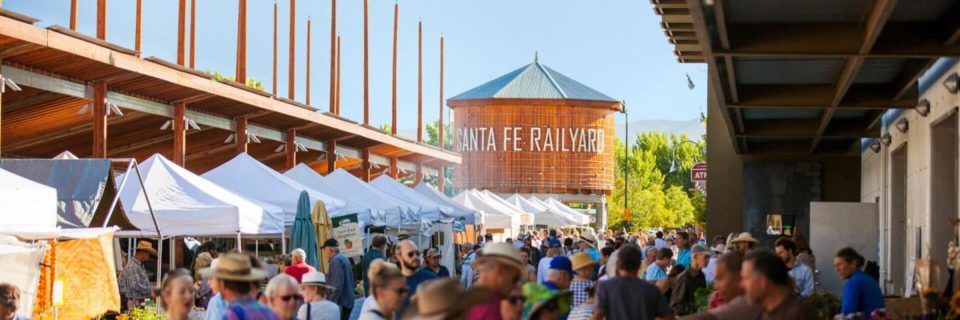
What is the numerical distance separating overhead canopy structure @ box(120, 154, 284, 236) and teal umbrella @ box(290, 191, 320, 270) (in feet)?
2.03

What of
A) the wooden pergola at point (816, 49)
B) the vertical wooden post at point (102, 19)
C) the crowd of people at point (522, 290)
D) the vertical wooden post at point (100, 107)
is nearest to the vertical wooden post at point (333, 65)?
the vertical wooden post at point (102, 19)

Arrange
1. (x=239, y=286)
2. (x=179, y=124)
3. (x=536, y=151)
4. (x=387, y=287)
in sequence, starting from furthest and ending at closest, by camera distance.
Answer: (x=536, y=151) < (x=179, y=124) < (x=387, y=287) < (x=239, y=286)

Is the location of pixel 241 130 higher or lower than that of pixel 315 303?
higher

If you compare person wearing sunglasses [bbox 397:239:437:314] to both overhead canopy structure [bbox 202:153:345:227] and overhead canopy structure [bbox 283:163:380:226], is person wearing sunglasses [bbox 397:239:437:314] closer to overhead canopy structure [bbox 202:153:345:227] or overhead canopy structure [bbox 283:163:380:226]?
overhead canopy structure [bbox 202:153:345:227]

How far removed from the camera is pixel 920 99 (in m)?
19.8

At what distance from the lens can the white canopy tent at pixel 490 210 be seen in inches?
1869

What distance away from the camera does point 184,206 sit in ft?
68.2

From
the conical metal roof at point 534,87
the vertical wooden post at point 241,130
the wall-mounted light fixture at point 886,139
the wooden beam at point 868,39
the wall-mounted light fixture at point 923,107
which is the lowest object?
the wall-mounted light fixture at point 886,139

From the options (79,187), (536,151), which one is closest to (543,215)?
(79,187)

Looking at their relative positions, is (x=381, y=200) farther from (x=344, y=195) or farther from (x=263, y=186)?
(x=263, y=186)

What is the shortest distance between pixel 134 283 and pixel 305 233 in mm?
3585

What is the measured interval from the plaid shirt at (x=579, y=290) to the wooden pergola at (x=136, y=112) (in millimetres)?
15282

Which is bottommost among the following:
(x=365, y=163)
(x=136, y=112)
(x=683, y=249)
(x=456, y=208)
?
(x=683, y=249)

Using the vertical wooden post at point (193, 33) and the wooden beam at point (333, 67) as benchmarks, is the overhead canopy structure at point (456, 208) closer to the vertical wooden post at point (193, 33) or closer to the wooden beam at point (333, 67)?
the vertical wooden post at point (193, 33)
